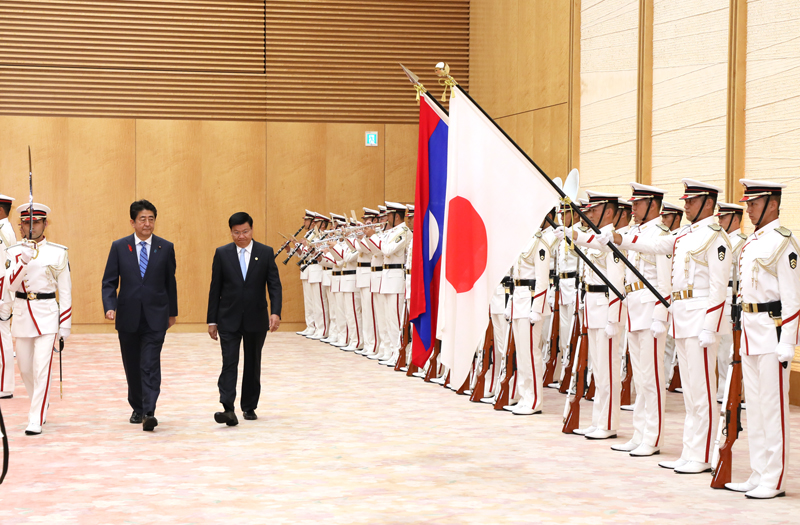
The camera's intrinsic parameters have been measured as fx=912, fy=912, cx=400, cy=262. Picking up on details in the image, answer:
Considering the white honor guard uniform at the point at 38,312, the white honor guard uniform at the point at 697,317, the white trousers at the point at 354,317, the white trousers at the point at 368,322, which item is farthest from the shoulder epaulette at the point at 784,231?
the white trousers at the point at 354,317

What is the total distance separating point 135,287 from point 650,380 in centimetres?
340

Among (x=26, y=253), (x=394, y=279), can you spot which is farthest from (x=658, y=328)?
(x=394, y=279)

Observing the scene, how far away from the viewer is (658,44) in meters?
9.21

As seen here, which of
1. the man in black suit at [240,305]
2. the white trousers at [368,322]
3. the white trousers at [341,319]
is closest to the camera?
the man in black suit at [240,305]

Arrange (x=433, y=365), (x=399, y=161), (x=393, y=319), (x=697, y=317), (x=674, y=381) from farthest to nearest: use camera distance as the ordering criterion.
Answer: (x=399, y=161) < (x=393, y=319) < (x=433, y=365) < (x=674, y=381) < (x=697, y=317)

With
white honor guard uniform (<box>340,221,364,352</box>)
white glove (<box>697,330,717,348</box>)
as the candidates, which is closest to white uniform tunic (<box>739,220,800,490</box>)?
white glove (<box>697,330,717,348</box>)

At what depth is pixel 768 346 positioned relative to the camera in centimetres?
444

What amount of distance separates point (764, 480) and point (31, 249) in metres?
4.56

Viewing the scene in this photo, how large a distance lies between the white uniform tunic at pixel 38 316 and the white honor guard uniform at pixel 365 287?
4645 millimetres

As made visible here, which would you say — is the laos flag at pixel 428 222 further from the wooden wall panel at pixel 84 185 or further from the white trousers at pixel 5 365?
the wooden wall panel at pixel 84 185

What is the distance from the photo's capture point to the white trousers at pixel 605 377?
19.3 feet

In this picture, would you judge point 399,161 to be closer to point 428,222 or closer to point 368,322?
point 368,322

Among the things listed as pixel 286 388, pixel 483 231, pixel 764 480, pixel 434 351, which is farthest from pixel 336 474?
pixel 434 351

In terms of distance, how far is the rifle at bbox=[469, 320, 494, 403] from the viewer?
758 cm
